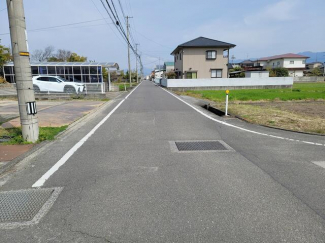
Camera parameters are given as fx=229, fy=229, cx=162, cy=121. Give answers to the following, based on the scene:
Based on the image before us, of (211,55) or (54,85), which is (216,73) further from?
(54,85)

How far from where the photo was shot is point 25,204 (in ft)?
9.88

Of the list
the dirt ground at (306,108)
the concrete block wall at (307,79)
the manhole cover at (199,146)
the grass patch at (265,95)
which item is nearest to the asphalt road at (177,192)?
the manhole cover at (199,146)

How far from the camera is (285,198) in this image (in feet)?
10.3

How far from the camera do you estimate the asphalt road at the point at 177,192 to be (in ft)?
8.06

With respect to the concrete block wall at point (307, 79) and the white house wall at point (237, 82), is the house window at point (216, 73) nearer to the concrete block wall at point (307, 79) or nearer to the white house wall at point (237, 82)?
the white house wall at point (237, 82)

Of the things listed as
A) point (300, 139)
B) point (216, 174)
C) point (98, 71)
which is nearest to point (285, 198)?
point (216, 174)

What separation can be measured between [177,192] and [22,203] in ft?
6.88

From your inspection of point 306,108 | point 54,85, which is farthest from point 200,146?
point 54,85

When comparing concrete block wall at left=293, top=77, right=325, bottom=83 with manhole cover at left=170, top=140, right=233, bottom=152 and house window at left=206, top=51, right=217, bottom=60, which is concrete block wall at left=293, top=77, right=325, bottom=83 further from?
manhole cover at left=170, top=140, right=233, bottom=152

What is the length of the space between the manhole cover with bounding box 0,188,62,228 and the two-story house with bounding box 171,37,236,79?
33448 millimetres

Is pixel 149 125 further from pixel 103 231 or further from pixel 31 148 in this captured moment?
pixel 103 231

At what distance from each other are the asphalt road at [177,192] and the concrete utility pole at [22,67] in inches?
27.8

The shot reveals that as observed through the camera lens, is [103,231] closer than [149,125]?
Yes

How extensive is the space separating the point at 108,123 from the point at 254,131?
5.03 m
